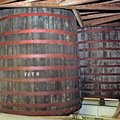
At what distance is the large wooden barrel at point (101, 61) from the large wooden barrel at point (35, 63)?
1.11 metres

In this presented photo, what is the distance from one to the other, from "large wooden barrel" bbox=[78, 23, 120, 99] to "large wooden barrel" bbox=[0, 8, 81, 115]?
43.7 inches

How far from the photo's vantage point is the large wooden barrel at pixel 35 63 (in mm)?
3850

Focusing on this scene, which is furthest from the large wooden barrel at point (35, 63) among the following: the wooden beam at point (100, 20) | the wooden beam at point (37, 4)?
the wooden beam at point (100, 20)

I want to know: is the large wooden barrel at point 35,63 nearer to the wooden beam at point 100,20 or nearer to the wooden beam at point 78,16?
the wooden beam at point 78,16

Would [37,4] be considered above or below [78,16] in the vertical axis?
above

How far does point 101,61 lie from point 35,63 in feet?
6.28

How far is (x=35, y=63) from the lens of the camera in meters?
3.85

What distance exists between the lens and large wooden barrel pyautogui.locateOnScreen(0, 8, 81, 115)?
385 centimetres

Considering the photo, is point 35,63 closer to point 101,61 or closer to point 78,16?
point 78,16

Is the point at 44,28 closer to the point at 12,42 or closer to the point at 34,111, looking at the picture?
the point at 12,42

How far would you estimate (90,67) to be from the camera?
514 centimetres

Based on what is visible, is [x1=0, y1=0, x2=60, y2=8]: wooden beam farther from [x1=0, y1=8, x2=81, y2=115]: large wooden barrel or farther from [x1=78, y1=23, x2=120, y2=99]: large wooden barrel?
[x1=78, y1=23, x2=120, y2=99]: large wooden barrel

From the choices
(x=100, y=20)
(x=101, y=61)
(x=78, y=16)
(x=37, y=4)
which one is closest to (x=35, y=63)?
(x=37, y=4)

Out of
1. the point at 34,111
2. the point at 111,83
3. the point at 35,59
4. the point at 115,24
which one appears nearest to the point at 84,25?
the point at 115,24
